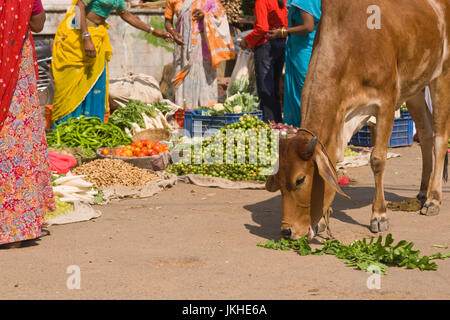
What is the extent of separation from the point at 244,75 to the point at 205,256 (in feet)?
20.9

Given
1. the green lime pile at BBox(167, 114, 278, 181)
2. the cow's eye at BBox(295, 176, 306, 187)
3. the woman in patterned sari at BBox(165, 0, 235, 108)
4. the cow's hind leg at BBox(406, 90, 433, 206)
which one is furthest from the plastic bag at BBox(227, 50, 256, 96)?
the cow's eye at BBox(295, 176, 306, 187)

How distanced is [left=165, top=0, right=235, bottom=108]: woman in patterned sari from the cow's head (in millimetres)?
5924

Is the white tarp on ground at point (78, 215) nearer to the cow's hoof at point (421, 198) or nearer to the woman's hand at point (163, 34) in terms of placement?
the cow's hoof at point (421, 198)

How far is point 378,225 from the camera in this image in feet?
20.2

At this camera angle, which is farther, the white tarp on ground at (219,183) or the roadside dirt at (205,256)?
the white tarp on ground at (219,183)

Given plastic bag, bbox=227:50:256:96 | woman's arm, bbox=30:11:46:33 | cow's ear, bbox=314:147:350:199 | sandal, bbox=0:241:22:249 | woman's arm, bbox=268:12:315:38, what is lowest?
sandal, bbox=0:241:22:249

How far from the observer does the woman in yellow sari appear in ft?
30.8

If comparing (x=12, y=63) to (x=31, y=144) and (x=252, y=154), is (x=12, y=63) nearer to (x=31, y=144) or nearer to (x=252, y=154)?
(x=31, y=144)

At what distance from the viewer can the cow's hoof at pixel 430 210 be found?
670cm

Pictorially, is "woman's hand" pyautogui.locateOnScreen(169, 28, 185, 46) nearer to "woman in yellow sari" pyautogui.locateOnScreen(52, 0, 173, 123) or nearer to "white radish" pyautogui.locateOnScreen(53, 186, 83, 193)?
"woman in yellow sari" pyautogui.locateOnScreen(52, 0, 173, 123)

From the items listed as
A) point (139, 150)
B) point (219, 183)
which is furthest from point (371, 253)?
point (139, 150)

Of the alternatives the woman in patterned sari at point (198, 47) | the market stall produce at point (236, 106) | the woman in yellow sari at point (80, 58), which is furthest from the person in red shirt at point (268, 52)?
the woman in yellow sari at point (80, 58)

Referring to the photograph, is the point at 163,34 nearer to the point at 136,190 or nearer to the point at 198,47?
the point at 198,47

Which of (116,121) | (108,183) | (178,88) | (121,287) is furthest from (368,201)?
(178,88)
